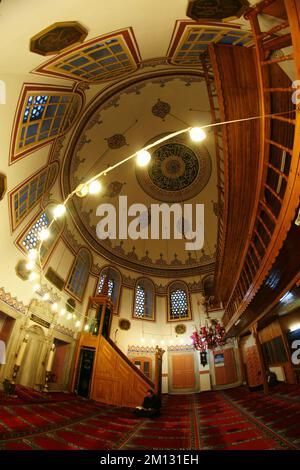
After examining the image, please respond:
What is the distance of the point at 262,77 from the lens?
3.28 m

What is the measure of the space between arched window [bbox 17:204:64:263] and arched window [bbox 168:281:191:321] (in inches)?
347

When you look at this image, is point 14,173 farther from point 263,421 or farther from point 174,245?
point 174,245

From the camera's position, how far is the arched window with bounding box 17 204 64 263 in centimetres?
885

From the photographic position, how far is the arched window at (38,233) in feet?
29.0

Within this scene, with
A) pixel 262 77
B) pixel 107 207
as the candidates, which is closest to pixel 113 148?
pixel 107 207

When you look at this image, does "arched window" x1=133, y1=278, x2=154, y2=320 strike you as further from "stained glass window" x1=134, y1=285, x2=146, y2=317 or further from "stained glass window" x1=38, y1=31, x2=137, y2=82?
"stained glass window" x1=38, y1=31, x2=137, y2=82

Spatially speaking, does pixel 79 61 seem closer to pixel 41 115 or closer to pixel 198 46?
pixel 41 115

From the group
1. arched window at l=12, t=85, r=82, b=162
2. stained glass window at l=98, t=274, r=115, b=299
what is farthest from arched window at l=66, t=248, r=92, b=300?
arched window at l=12, t=85, r=82, b=162

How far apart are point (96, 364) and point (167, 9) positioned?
11.7 metres

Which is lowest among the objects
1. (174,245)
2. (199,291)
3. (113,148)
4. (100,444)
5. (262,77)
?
(100,444)

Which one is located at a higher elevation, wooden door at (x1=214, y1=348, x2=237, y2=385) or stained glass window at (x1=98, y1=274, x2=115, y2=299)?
stained glass window at (x1=98, y1=274, x2=115, y2=299)

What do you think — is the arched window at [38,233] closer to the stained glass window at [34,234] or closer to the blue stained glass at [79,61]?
the stained glass window at [34,234]

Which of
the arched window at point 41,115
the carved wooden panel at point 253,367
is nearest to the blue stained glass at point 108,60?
the arched window at point 41,115

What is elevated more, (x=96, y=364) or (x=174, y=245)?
(x=174, y=245)
